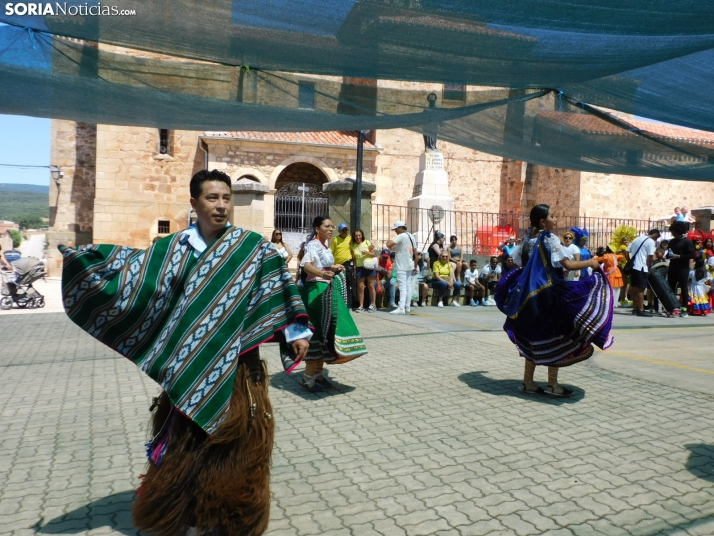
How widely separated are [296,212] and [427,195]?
5.27 m

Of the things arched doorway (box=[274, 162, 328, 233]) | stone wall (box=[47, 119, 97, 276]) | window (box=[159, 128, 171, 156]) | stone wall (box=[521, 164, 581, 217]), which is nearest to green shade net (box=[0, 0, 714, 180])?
arched doorway (box=[274, 162, 328, 233])

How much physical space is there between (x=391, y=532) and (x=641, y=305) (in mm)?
11542

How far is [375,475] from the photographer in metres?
3.82

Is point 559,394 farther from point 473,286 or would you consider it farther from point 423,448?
point 473,286

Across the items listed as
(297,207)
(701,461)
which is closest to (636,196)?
(297,207)

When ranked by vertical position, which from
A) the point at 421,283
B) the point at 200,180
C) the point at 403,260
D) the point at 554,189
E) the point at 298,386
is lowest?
the point at 298,386

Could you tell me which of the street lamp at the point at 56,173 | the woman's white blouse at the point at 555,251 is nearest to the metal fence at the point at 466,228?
the woman's white blouse at the point at 555,251

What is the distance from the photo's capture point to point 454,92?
610 cm

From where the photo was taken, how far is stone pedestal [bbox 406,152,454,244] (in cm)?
2022

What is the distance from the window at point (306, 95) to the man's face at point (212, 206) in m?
3.11

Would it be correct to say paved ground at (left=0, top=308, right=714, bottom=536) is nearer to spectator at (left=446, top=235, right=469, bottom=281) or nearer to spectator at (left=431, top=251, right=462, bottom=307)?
spectator at (left=431, top=251, right=462, bottom=307)

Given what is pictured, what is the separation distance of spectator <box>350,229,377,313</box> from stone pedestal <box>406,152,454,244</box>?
21.8ft

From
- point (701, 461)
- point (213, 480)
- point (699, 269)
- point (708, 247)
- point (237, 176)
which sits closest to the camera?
point (213, 480)

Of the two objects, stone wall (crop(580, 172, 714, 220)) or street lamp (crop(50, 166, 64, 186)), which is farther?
stone wall (crop(580, 172, 714, 220))
